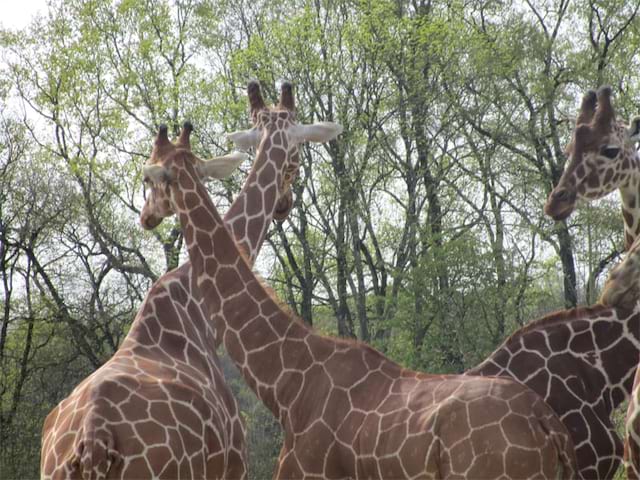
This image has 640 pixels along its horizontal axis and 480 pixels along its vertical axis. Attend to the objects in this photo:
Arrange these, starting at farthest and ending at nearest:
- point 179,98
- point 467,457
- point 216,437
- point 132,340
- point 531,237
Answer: point 179,98, point 531,237, point 132,340, point 216,437, point 467,457

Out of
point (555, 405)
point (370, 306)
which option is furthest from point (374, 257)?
point (555, 405)

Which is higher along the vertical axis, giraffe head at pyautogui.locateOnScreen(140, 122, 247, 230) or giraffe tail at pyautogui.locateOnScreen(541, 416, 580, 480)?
giraffe head at pyautogui.locateOnScreen(140, 122, 247, 230)

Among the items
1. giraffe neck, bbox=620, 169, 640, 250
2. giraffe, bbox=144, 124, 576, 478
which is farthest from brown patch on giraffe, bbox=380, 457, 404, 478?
giraffe neck, bbox=620, 169, 640, 250

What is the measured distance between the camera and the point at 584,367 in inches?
245

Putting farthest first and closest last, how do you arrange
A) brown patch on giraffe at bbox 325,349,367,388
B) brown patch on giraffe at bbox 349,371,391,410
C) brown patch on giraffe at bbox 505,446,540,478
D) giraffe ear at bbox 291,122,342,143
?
giraffe ear at bbox 291,122,342,143
brown patch on giraffe at bbox 325,349,367,388
brown patch on giraffe at bbox 349,371,391,410
brown patch on giraffe at bbox 505,446,540,478

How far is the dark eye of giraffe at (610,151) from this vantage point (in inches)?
300

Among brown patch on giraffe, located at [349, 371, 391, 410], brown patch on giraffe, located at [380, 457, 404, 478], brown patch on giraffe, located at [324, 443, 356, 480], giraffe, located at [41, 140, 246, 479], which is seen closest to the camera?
brown patch on giraffe, located at [380, 457, 404, 478]

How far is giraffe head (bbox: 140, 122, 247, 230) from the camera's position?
7336 millimetres

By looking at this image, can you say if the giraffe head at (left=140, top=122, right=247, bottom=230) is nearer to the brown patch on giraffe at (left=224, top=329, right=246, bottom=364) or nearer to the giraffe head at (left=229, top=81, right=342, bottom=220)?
the giraffe head at (left=229, top=81, right=342, bottom=220)

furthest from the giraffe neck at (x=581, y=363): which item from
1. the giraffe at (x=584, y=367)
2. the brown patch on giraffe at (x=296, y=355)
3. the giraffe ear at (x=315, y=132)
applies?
the giraffe ear at (x=315, y=132)

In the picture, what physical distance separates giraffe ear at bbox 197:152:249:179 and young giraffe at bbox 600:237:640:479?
3257 millimetres

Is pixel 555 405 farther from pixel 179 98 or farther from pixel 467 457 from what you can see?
pixel 179 98

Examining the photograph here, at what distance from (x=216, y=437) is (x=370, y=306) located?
16074mm

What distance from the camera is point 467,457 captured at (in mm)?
5184
